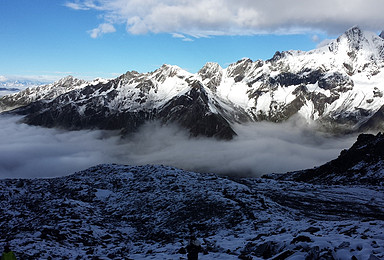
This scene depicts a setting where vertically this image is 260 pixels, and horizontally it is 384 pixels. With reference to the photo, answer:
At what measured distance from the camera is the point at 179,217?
113 ft

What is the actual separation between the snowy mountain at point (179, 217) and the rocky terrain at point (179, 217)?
0.10 meters

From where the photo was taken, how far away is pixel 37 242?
23.9 m

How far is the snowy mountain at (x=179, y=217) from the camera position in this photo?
19.8 metres

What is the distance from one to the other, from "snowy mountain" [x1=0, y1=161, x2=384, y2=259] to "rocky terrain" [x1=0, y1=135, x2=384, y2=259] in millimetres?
101

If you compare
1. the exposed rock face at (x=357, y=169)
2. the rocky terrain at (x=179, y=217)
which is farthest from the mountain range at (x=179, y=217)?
the exposed rock face at (x=357, y=169)

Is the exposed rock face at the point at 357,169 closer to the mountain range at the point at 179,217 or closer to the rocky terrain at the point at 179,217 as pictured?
the mountain range at the point at 179,217

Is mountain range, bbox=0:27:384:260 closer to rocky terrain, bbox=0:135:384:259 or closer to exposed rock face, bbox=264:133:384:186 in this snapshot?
rocky terrain, bbox=0:135:384:259

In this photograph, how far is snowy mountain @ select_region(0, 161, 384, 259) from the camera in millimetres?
19803

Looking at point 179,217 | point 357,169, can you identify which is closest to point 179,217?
point 179,217

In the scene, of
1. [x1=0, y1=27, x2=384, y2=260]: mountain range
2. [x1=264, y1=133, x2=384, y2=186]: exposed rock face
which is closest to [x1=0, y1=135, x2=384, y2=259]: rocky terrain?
[x1=0, y1=27, x2=384, y2=260]: mountain range

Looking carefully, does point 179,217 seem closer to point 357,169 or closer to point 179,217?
point 179,217

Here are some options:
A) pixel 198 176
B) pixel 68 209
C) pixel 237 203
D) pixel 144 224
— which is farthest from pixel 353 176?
pixel 68 209

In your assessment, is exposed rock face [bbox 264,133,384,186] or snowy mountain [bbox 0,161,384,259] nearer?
snowy mountain [bbox 0,161,384,259]

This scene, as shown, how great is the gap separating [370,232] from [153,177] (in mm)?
36034
